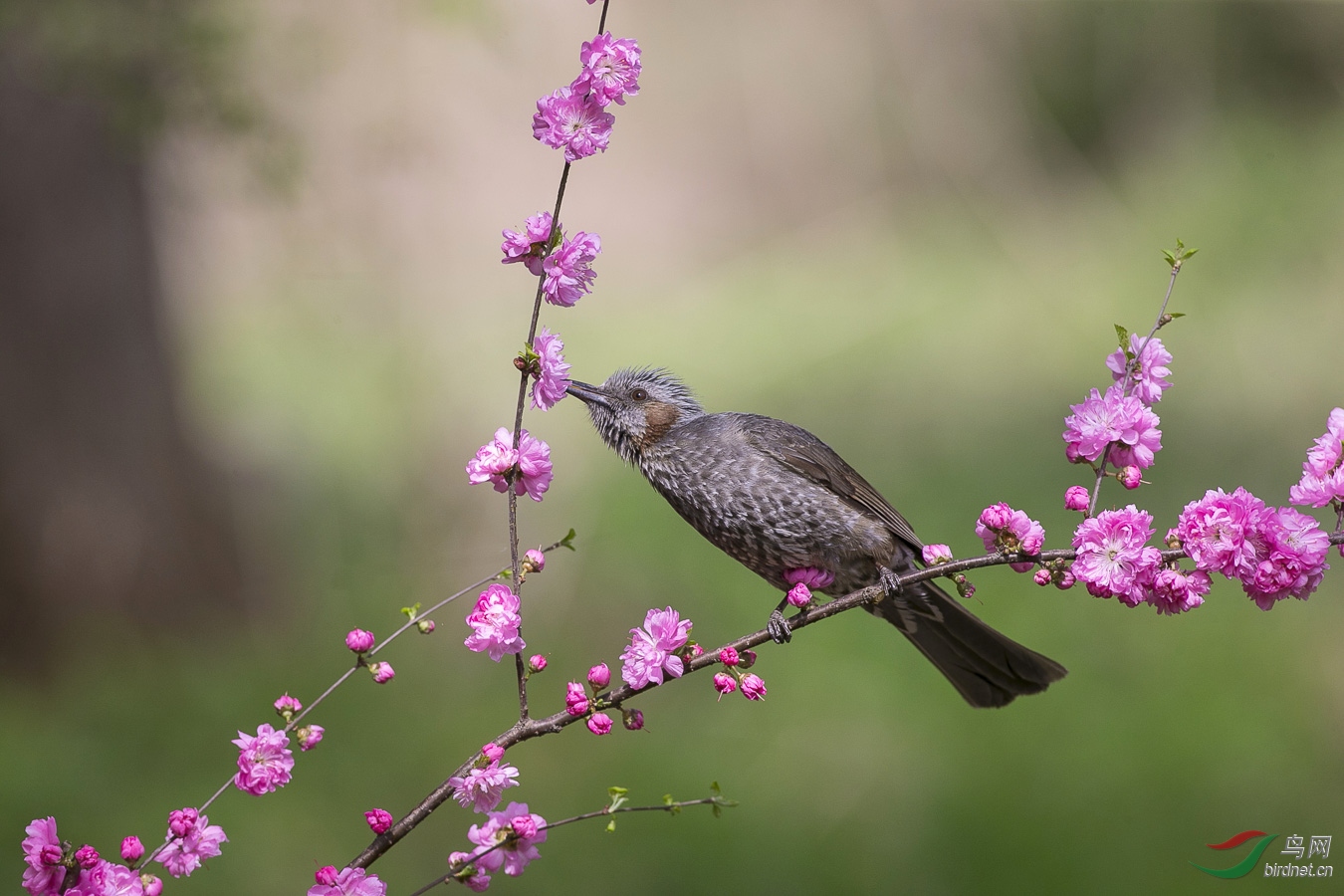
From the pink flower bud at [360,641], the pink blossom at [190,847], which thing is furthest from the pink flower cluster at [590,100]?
the pink blossom at [190,847]

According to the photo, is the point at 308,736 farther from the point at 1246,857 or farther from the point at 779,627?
the point at 1246,857

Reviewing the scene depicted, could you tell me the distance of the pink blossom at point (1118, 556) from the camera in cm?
164

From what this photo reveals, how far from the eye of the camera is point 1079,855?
4387 mm

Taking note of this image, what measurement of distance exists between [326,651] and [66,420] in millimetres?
1689

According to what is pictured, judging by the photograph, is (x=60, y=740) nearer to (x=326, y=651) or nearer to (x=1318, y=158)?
(x=326, y=651)

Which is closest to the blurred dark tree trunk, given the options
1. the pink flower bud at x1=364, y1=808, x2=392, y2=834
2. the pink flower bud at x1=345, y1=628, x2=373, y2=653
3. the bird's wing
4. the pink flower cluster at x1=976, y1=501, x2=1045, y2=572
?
the bird's wing

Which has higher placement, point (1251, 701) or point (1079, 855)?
point (1251, 701)

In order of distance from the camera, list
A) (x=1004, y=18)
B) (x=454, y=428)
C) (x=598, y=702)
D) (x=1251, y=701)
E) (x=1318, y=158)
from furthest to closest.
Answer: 1. (x=1004, y=18)
2. (x=1318, y=158)
3. (x=454, y=428)
4. (x=1251, y=701)
5. (x=598, y=702)

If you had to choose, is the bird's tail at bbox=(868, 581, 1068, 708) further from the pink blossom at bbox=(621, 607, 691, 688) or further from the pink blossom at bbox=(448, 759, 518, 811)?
the pink blossom at bbox=(448, 759, 518, 811)

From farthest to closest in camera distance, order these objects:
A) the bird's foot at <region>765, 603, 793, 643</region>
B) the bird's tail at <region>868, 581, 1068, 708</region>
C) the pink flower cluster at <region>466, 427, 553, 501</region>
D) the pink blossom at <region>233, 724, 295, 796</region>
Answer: the bird's tail at <region>868, 581, 1068, 708</region>
the bird's foot at <region>765, 603, 793, 643</region>
the pink flower cluster at <region>466, 427, 553, 501</region>
the pink blossom at <region>233, 724, 295, 796</region>

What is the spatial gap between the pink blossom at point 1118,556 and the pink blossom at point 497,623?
84cm

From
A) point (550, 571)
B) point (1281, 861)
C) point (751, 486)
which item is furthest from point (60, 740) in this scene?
point (1281, 861)

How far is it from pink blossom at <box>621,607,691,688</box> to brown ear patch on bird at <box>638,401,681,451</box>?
1.15m

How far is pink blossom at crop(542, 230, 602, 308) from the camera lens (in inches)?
69.6
